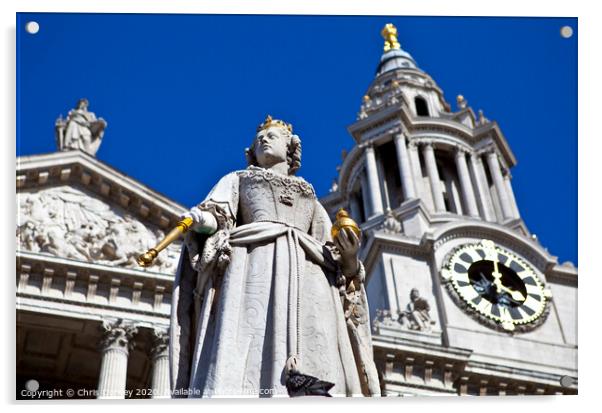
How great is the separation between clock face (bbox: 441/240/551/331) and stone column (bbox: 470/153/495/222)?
350 centimetres

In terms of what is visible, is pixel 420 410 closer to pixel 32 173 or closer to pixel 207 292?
pixel 207 292

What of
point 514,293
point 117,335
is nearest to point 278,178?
point 117,335

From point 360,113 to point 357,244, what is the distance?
26691 millimetres

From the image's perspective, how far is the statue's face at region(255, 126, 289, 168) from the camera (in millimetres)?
7316

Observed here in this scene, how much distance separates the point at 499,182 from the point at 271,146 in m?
25.2

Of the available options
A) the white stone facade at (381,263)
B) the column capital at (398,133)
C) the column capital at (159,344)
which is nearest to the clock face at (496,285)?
the white stone facade at (381,263)

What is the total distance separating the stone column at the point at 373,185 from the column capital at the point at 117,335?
11483 mm

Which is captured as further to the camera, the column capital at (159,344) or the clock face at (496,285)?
the clock face at (496,285)

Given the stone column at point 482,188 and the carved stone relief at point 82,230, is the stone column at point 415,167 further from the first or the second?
the carved stone relief at point 82,230

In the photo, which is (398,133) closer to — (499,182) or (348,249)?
(499,182)

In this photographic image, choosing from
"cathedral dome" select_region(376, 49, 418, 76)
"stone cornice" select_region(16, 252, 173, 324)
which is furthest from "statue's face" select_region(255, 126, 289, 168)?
"cathedral dome" select_region(376, 49, 418, 76)

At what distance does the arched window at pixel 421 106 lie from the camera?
35125mm
